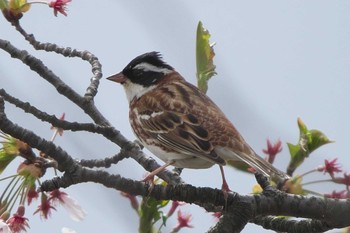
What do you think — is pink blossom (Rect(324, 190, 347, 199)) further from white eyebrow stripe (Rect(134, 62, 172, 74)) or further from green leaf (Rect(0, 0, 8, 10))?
green leaf (Rect(0, 0, 8, 10))

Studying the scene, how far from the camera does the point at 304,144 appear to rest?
14.8ft

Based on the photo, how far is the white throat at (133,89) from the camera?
5817 mm

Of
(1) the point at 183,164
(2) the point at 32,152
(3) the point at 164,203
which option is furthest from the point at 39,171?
(1) the point at 183,164

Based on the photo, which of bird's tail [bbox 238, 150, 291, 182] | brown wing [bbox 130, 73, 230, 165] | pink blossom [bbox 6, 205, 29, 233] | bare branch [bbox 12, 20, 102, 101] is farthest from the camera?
bare branch [bbox 12, 20, 102, 101]

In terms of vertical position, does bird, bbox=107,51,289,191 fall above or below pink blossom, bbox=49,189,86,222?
above

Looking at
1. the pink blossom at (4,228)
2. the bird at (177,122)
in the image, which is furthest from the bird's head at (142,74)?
the pink blossom at (4,228)

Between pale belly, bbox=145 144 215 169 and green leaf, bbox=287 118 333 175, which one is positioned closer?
green leaf, bbox=287 118 333 175

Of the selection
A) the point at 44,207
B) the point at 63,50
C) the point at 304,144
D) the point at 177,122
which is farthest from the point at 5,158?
the point at 304,144

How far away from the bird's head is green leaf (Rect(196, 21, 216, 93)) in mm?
1020

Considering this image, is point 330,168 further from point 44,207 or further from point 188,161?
point 44,207

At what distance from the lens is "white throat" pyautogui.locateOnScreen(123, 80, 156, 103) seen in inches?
229

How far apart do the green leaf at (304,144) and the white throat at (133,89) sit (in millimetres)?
1563

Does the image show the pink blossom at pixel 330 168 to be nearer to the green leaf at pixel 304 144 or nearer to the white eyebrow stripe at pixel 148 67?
the green leaf at pixel 304 144

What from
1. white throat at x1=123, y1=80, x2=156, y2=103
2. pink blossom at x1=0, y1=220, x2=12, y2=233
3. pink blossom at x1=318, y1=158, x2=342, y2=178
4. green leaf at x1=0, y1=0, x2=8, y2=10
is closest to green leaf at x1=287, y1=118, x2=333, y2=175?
pink blossom at x1=318, y1=158, x2=342, y2=178
